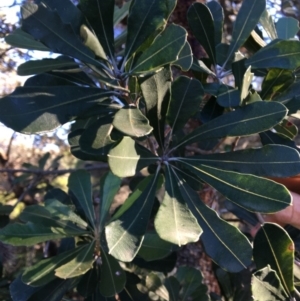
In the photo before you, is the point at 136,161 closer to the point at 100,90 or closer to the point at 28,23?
the point at 100,90

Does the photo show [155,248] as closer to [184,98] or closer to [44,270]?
[44,270]

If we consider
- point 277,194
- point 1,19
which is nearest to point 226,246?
point 277,194

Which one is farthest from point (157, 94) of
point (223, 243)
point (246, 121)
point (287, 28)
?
point (287, 28)

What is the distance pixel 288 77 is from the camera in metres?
0.89

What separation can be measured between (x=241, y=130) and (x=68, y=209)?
522 mm

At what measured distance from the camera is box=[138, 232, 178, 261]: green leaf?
938 millimetres

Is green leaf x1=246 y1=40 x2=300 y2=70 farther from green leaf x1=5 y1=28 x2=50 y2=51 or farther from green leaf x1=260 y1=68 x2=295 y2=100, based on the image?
green leaf x1=5 y1=28 x2=50 y2=51

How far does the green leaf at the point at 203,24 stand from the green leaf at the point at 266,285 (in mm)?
514

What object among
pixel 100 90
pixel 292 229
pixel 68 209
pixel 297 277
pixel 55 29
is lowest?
pixel 292 229

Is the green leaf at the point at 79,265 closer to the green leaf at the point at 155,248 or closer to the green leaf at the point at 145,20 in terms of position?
the green leaf at the point at 155,248

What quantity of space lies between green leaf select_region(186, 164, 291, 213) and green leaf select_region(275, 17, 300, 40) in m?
0.61

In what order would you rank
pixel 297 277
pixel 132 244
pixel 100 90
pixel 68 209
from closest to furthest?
pixel 132 244 < pixel 100 90 < pixel 297 277 < pixel 68 209

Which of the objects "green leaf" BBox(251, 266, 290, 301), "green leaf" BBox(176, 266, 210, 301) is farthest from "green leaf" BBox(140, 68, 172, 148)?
"green leaf" BBox(176, 266, 210, 301)

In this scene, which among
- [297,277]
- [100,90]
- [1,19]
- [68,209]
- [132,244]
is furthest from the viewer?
[1,19]
